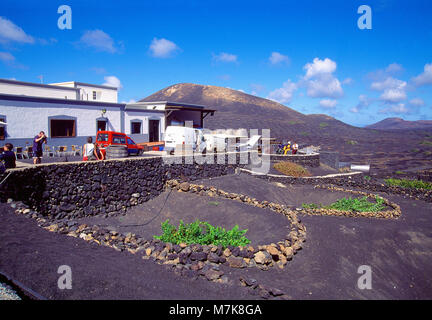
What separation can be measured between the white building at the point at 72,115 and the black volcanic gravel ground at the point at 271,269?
11.4m

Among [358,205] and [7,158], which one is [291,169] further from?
[7,158]

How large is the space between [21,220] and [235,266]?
6.02 meters

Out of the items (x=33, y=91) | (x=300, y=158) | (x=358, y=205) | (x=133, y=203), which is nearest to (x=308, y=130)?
(x=300, y=158)

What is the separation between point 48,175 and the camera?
34.2 feet

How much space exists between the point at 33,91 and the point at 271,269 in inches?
1012

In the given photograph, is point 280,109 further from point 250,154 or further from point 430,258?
point 430,258

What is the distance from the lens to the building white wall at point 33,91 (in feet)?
75.2

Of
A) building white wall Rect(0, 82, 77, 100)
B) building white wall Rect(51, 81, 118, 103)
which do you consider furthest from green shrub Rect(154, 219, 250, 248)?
building white wall Rect(51, 81, 118, 103)

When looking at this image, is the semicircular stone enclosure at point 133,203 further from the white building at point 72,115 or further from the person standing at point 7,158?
the white building at point 72,115

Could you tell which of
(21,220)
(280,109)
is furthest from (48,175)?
(280,109)

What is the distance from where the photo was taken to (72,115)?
1984cm

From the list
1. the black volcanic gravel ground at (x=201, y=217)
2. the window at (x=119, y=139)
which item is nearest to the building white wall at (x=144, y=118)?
the window at (x=119, y=139)

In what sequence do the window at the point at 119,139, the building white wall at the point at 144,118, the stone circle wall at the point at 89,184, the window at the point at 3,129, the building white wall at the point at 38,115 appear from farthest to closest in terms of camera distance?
the building white wall at the point at 144,118 < the window at the point at 119,139 < the building white wall at the point at 38,115 < the window at the point at 3,129 < the stone circle wall at the point at 89,184

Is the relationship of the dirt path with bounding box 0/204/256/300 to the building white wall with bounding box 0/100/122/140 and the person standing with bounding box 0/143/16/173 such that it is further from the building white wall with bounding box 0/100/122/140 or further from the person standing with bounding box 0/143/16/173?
the building white wall with bounding box 0/100/122/140
